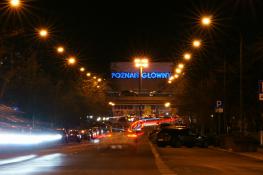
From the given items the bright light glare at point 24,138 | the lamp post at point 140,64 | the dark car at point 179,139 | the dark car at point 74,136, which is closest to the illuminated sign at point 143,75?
the lamp post at point 140,64

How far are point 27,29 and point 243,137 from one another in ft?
78.6

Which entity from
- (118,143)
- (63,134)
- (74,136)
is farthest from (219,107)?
(74,136)

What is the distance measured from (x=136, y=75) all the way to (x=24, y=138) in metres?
123

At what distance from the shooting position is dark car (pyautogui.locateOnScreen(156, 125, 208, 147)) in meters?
51.6

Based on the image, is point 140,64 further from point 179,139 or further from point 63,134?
point 179,139

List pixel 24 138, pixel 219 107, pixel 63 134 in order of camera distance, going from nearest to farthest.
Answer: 1. pixel 24 138
2. pixel 219 107
3. pixel 63 134

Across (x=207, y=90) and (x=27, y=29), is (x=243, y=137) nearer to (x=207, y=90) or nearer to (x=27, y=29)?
(x=207, y=90)

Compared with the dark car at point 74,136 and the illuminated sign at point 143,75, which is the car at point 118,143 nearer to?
the dark car at point 74,136

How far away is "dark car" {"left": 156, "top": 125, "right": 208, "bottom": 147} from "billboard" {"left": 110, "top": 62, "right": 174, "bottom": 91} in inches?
4317

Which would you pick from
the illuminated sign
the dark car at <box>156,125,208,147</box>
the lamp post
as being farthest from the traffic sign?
the illuminated sign

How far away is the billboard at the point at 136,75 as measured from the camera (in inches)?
6447

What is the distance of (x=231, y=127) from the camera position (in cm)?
6397

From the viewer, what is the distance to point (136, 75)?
166m

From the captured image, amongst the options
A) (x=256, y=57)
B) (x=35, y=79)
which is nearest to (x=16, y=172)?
(x=256, y=57)
